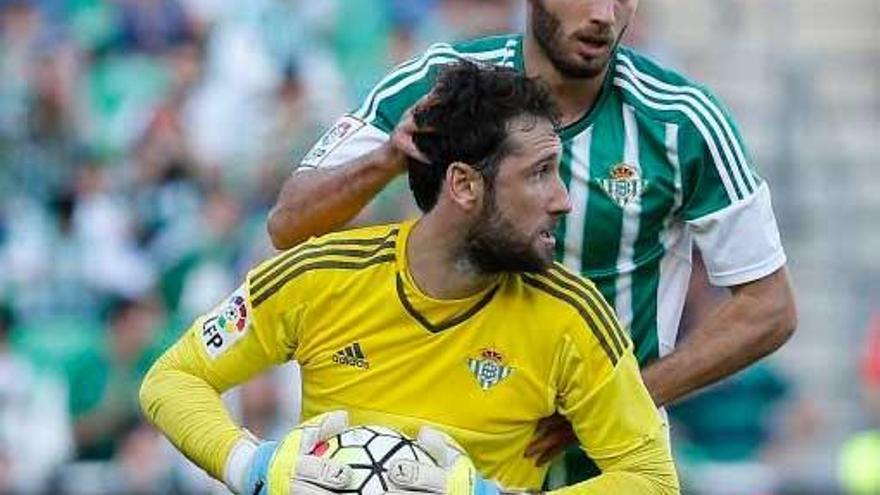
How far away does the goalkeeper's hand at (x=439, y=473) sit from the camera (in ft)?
18.0

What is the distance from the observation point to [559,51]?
6211 mm

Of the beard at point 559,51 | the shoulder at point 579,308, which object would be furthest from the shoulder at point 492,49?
the shoulder at point 579,308

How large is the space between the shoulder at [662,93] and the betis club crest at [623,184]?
145 mm

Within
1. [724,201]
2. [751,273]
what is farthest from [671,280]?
[724,201]

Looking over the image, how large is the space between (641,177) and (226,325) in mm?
1087

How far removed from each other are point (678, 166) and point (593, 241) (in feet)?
0.93

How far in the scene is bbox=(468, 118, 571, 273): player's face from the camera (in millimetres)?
5727

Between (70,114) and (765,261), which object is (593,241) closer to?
(765,261)

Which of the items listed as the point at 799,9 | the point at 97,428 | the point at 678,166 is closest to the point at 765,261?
the point at 678,166

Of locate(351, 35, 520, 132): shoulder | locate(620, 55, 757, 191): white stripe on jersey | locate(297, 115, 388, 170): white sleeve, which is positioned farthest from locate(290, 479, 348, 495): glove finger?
locate(620, 55, 757, 191): white stripe on jersey

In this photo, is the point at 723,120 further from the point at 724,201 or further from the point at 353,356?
the point at 353,356

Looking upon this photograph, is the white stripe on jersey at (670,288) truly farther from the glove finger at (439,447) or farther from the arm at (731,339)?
the glove finger at (439,447)

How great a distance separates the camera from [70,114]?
13.1 metres

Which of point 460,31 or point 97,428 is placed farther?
point 460,31
